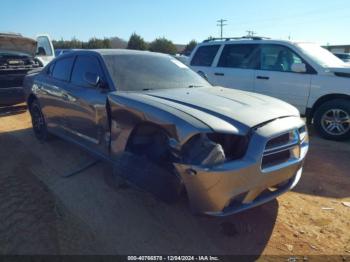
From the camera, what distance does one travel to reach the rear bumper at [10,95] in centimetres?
837

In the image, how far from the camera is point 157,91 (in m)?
3.93

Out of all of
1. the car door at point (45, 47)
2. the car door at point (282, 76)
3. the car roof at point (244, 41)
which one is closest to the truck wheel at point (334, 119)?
the car door at point (282, 76)

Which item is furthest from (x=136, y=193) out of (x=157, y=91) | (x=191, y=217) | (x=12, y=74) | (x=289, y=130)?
(x=12, y=74)

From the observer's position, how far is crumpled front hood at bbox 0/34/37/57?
9.78 m

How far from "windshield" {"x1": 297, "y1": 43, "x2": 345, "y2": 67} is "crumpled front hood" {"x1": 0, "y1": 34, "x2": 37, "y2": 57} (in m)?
7.86

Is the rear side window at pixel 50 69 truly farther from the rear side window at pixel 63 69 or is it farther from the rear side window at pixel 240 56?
the rear side window at pixel 240 56

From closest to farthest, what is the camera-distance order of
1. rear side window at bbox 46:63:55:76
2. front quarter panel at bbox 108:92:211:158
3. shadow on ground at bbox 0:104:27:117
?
front quarter panel at bbox 108:92:211:158 → rear side window at bbox 46:63:55:76 → shadow on ground at bbox 0:104:27:117

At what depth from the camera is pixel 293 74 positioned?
6.81 meters

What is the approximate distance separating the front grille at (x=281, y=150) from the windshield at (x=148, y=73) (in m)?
1.64

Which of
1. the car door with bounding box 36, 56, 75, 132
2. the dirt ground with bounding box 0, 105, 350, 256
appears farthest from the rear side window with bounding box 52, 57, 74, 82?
the dirt ground with bounding box 0, 105, 350, 256

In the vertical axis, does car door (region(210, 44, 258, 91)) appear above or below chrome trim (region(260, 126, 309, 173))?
above

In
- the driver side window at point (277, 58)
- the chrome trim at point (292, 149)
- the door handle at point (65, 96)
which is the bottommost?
the chrome trim at point (292, 149)

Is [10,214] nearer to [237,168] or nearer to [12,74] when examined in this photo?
[237,168]

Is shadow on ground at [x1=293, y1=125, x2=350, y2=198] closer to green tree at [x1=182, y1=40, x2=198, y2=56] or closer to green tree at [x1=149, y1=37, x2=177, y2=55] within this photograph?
green tree at [x1=182, y1=40, x2=198, y2=56]
